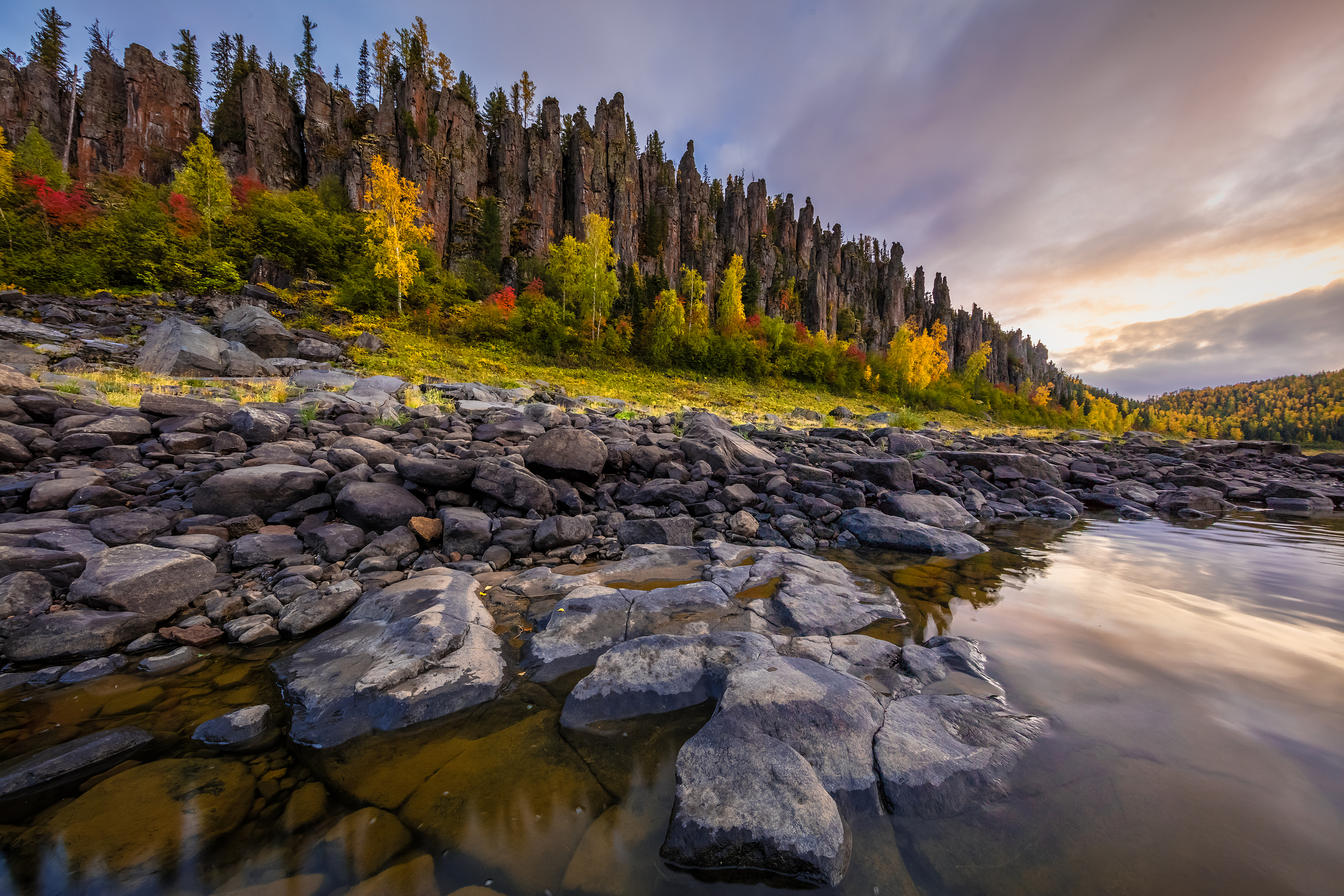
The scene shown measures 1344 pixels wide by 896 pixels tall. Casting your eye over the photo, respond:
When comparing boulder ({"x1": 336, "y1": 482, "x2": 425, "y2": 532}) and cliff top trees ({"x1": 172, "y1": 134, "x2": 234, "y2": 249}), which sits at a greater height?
cliff top trees ({"x1": 172, "y1": 134, "x2": 234, "y2": 249})

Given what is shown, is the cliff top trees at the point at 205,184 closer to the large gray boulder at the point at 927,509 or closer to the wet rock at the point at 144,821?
the wet rock at the point at 144,821

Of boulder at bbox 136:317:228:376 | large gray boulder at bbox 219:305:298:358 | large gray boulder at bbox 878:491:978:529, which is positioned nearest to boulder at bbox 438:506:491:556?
large gray boulder at bbox 878:491:978:529

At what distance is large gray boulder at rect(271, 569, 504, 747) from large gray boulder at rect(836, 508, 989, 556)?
4.85m

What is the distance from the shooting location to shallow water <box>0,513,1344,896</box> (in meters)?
1.71

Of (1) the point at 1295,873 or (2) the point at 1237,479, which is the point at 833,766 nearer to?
(1) the point at 1295,873

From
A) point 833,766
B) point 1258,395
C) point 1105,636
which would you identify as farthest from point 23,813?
point 1258,395

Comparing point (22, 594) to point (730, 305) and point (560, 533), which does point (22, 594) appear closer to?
point (560, 533)

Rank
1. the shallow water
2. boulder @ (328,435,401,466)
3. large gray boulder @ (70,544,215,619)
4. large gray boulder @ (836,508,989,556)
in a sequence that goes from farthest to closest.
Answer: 1. boulder @ (328,435,401,466)
2. large gray boulder @ (836,508,989,556)
3. large gray boulder @ (70,544,215,619)
4. the shallow water

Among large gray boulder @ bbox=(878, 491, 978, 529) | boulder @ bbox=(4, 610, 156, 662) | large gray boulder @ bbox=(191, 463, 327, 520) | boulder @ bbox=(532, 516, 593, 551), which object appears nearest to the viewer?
boulder @ bbox=(4, 610, 156, 662)

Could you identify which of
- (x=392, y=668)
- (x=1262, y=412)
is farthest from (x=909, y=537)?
(x=1262, y=412)

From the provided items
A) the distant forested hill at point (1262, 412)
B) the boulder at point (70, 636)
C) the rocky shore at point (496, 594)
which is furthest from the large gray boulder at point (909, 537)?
the distant forested hill at point (1262, 412)

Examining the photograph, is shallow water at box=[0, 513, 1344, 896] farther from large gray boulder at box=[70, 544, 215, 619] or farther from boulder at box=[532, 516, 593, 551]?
boulder at box=[532, 516, 593, 551]

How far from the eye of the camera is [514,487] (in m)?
5.78

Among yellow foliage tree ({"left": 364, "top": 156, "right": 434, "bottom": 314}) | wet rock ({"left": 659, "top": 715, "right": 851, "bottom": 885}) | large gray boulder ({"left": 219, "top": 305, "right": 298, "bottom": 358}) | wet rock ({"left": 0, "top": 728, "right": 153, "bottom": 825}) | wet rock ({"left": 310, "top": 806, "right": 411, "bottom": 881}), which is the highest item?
yellow foliage tree ({"left": 364, "top": 156, "right": 434, "bottom": 314})
